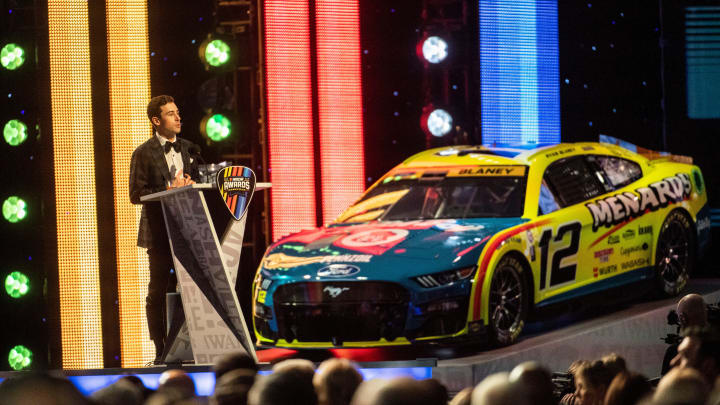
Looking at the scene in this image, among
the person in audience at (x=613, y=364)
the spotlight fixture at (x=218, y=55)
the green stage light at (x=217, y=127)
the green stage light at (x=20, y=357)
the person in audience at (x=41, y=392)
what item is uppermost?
the spotlight fixture at (x=218, y=55)

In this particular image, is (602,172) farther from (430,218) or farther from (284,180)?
(284,180)

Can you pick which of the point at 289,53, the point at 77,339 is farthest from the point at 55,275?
the point at 289,53

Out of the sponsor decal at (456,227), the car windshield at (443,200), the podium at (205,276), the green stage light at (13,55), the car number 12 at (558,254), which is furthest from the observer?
the green stage light at (13,55)

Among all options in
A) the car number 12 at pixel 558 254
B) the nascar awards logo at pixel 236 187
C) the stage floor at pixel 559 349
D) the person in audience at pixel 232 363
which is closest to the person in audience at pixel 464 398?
the person in audience at pixel 232 363

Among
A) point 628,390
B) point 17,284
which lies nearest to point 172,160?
point 17,284

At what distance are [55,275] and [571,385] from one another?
17.0ft

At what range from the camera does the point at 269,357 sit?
8.36 m

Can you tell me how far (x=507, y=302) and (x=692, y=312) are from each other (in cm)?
230

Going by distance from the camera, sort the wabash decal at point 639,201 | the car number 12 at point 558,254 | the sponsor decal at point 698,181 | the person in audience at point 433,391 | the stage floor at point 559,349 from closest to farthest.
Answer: the person in audience at point 433,391
the stage floor at point 559,349
the car number 12 at point 558,254
the wabash decal at point 639,201
the sponsor decal at point 698,181

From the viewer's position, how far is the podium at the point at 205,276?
675 centimetres

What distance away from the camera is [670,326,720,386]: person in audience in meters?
4.10

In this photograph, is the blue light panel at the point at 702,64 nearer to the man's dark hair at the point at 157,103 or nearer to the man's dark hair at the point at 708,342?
the man's dark hair at the point at 157,103

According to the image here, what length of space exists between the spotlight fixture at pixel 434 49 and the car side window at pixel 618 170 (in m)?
1.62

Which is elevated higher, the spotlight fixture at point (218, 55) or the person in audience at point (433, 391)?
the spotlight fixture at point (218, 55)
